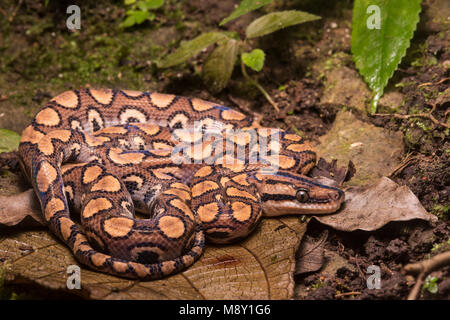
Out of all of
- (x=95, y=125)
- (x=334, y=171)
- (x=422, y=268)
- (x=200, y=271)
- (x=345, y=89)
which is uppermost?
(x=345, y=89)

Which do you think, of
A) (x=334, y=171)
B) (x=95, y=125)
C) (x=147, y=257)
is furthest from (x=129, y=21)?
(x=147, y=257)

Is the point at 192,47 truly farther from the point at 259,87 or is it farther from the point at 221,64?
the point at 259,87

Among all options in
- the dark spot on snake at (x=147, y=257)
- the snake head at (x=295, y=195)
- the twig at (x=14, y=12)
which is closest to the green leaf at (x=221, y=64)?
the snake head at (x=295, y=195)

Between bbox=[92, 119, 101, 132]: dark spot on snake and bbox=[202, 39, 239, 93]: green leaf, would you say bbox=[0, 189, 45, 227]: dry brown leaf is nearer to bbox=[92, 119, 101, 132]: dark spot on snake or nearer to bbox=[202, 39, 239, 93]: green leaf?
bbox=[92, 119, 101, 132]: dark spot on snake

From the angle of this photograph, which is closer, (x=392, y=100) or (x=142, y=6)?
(x=392, y=100)

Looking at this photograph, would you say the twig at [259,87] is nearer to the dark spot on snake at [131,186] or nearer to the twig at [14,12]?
the dark spot on snake at [131,186]
